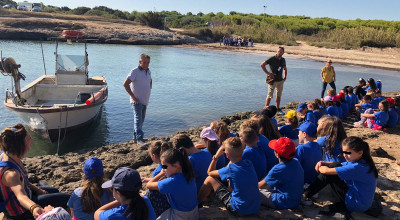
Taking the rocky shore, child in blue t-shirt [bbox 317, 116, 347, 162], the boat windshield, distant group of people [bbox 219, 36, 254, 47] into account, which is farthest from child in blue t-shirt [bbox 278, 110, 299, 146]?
distant group of people [bbox 219, 36, 254, 47]

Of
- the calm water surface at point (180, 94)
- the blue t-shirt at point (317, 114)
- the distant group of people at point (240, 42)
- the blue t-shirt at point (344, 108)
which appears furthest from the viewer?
the distant group of people at point (240, 42)

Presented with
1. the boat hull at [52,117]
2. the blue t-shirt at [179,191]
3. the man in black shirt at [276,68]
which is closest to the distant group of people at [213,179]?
the blue t-shirt at [179,191]

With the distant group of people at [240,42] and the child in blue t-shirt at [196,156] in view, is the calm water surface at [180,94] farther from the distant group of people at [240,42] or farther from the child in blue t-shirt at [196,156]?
the distant group of people at [240,42]

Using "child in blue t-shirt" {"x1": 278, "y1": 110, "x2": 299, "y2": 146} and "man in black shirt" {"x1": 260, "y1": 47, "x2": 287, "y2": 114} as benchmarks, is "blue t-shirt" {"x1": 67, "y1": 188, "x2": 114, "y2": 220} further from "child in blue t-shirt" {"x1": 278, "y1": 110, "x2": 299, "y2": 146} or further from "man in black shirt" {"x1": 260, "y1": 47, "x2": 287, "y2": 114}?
"man in black shirt" {"x1": 260, "y1": 47, "x2": 287, "y2": 114}

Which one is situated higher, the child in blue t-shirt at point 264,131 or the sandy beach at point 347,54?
the sandy beach at point 347,54

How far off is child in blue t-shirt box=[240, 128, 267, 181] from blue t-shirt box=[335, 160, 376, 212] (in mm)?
978

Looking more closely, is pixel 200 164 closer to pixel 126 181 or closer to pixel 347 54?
pixel 126 181

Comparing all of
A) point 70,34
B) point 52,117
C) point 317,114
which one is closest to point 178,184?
point 317,114

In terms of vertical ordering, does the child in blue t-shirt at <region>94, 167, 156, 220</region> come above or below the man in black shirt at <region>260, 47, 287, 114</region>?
below

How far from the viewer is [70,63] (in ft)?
44.1

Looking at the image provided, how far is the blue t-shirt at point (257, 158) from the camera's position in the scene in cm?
467

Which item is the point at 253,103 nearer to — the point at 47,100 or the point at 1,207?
the point at 47,100

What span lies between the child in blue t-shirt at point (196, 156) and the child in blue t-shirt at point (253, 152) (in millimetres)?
517

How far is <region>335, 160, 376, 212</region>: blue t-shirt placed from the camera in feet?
13.6
